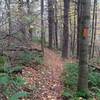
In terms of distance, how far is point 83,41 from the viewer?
7461 millimetres

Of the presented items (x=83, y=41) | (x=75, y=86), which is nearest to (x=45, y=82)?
(x=75, y=86)

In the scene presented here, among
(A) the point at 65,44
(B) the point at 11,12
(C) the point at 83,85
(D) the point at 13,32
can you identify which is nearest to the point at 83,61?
(C) the point at 83,85

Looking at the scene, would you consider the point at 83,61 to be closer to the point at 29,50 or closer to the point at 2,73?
the point at 2,73

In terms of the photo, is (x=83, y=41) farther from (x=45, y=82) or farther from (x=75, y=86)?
(x=45, y=82)

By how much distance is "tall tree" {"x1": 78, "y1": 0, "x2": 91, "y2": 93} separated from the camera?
24.1ft

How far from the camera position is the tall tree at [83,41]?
7.36m

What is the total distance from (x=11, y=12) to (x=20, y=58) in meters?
1.90

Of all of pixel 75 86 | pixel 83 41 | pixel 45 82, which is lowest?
A: pixel 75 86

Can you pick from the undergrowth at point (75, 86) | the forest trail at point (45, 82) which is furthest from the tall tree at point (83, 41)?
the forest trail at point (45, 82)

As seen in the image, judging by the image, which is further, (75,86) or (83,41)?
(75,86)

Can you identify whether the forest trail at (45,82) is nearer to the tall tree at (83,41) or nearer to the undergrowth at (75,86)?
the undergrowth at (75,86)

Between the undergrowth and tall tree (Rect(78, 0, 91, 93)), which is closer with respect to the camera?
tall tree (Rect(78, 0, 91, 93))

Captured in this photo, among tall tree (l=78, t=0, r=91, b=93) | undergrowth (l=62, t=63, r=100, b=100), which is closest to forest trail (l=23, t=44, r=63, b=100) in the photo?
undergrowth (l=62, t=63, r=100, b=100)

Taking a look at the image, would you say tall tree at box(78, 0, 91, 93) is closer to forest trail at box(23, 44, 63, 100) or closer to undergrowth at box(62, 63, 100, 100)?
undergrowth at box(62, 63, 100, 100)
